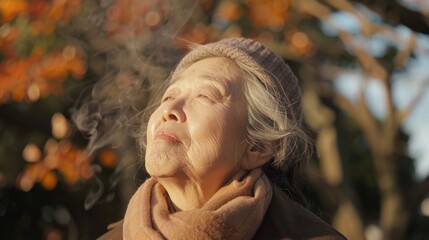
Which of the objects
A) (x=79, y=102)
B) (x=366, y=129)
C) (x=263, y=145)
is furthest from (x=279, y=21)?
(x=263, y=145)

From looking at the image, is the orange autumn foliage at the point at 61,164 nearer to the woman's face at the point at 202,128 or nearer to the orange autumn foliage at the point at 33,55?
the orange autumn foliage at the point at 33,55

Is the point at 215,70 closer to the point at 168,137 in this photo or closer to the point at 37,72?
the point at 168,137

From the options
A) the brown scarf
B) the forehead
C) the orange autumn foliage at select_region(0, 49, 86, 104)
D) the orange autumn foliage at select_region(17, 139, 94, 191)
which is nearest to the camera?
the brown scarf

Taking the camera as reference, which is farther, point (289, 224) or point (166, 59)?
point (166, 59)

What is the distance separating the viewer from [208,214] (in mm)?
2658

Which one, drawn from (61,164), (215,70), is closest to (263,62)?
(215,70)

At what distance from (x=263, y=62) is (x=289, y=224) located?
1.89ft

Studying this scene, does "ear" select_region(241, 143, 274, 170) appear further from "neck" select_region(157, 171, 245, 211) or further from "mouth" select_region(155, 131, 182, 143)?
"mouth" select_region(155, 131, 182, 143)

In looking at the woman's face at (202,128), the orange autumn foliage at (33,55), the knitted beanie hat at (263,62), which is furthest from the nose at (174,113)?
the orange autumn foliage at (33,55)

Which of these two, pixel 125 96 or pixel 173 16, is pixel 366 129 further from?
pixel 125 96

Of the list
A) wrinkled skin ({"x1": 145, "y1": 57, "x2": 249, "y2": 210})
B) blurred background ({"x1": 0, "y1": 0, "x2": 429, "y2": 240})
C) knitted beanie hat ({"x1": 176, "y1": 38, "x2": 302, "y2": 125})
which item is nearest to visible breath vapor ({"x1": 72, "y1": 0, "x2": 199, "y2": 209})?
blurred background ({"x1": 0, "y1": 0, "x2": 429, "y2": 240})

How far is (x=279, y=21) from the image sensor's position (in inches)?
356

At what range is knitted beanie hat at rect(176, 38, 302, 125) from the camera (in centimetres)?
291

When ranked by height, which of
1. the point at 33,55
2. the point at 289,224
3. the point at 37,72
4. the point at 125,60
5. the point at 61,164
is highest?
the point at 289,224
